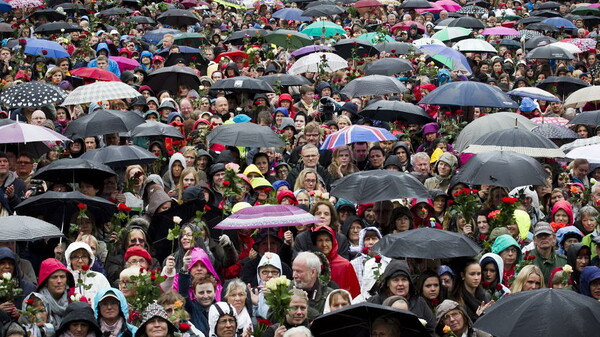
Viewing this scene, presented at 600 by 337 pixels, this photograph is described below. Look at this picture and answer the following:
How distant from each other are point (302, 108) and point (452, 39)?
751 cm

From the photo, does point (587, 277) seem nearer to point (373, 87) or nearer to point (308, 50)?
point (373, 87)

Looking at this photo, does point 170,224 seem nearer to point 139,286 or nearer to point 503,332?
point 139,286

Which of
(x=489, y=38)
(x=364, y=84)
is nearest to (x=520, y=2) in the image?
(x=489, y=38)

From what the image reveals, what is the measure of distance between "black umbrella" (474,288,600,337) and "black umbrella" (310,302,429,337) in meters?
0.63

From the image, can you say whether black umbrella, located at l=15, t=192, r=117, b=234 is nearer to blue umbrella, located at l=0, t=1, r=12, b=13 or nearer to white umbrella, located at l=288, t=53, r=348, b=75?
white umbrella, located at l=288, t=53, r=348, b=75

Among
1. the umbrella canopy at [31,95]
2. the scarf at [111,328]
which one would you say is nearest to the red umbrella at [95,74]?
the umbrella canopy at [31,95]

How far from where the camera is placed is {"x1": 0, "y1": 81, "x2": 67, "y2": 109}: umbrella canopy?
52.6 ft

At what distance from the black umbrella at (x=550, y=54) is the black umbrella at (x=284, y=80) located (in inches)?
211

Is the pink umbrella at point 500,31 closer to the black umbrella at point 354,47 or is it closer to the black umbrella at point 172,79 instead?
the black umbrella at point 354,47

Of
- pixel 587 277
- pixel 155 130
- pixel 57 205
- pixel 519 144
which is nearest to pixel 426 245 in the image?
pixel 587 277

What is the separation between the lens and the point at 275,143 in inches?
604

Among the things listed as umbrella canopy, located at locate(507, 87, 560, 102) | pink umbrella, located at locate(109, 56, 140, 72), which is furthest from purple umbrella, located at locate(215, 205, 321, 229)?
pink umbrella, located at locate(109, 56, 140, 72)

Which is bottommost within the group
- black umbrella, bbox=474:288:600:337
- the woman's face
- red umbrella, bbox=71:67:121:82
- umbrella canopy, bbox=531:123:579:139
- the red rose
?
umbrella canopy, bbox=531:123:579:139

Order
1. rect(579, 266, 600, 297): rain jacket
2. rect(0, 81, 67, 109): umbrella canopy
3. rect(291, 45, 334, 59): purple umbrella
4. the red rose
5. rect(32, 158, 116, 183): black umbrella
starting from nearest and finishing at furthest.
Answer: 1. the red rose
2. rect(579, 266, 600, 297): rain jacket
3. rect(32, 158, 116, 183): black umbrella
4. rect(0, 81, 67, 109): umbrella canopy
5. rect(291, 45, 334, 59): purple umbrella
